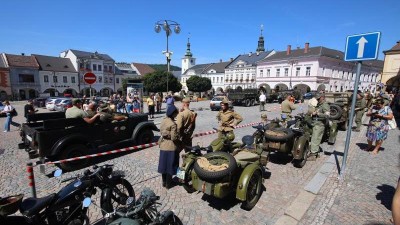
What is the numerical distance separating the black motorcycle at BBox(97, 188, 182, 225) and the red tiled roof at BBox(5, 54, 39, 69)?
56.0 metres

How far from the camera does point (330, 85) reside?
5078 centimetres

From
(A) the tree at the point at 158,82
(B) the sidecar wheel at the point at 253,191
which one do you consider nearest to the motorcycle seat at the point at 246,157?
(B) the sidecar wheel at the point at 253,191

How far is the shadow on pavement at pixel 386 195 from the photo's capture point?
13.7 feet

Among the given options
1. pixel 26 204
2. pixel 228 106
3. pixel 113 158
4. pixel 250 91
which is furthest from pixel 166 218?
pixel 250 91

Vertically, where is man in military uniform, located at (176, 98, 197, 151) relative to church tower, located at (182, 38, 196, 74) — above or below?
below

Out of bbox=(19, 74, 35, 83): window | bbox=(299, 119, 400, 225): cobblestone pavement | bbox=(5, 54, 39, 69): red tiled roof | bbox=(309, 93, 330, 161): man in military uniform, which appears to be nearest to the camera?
bbox=(299, 119, 400, 225): cobblestone pavement

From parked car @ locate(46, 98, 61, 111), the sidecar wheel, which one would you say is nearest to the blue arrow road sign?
the sidecar wheel

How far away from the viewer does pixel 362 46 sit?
4719mm

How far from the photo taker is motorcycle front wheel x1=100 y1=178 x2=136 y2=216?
3.53 m

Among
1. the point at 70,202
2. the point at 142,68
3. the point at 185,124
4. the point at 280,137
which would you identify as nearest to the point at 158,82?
the point at 142,68

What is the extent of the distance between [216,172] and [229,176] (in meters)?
0.25

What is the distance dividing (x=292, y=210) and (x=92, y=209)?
3.54 metres

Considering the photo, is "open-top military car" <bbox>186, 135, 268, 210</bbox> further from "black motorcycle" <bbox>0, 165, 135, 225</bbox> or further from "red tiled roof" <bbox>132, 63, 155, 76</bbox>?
"red tiled roof" <bbox>132, 63, 155, 76</bbox>

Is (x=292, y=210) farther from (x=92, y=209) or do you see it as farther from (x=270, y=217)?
(x=92, y=209)
